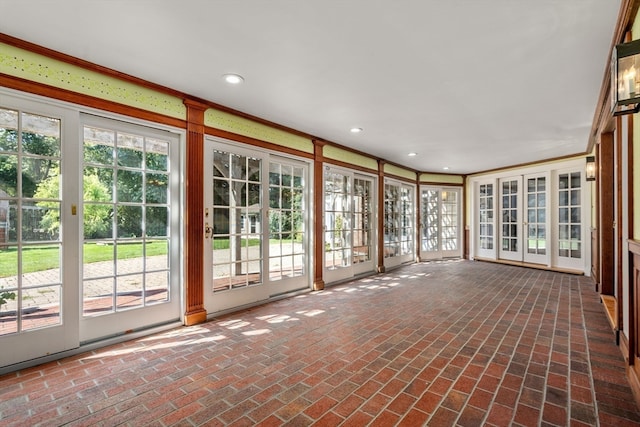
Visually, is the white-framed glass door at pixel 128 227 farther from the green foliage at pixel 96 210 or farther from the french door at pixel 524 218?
the french door at pixel 524 218

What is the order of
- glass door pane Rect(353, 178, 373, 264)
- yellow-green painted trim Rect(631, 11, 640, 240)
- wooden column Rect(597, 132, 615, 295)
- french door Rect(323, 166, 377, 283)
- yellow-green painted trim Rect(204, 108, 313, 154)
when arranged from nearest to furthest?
yellow-green painted trim Rect(631, 11, 640, 240) < yellow-green painted trim Rect(204, 108, 313, 154) < wooden column Rect(597, 132, 615, 295) < french door Rect(323, 166, 377, 283) < glass door pane Rect(353, 178, 373, 264)

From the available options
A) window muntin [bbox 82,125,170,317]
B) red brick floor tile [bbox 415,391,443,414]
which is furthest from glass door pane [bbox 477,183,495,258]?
window muntin [bbox 82,125,170,317]

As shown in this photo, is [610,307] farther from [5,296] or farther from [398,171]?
[5,296]

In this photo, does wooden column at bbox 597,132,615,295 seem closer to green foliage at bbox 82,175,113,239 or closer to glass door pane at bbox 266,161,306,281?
glass door pane at bbox 266,161,306,281

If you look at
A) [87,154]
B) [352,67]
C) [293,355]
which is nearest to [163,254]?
[87,154]

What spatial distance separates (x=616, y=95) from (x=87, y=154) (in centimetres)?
400

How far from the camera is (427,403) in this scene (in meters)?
1.93

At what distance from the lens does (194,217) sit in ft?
11.1

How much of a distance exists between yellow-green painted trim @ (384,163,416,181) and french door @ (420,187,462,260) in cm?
65

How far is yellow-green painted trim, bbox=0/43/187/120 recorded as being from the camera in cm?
233

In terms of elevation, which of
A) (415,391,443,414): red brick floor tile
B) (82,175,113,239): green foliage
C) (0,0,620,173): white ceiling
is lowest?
(415,391,443,414): red brick floor tile

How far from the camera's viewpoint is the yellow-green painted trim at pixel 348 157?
5.30 metres

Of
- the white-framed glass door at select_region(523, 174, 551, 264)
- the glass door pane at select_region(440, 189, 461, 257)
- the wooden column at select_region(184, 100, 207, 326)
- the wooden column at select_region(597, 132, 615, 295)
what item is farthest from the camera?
the glass door pane at select_region(440, 189, 461, 257)

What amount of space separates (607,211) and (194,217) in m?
5.38
